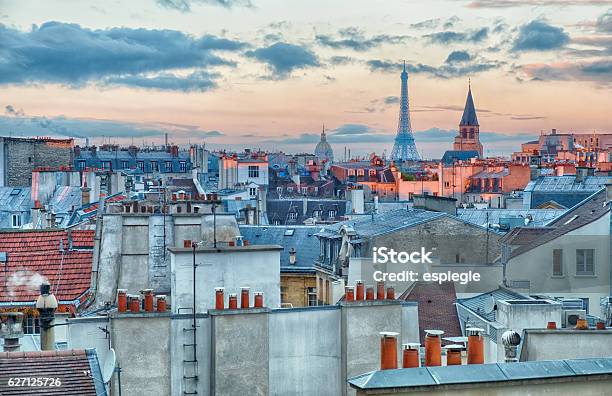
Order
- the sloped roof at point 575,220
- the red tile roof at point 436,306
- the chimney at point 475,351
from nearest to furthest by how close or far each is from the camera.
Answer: the chimney at point 475,351 → the red tile roof at point 436,306 → the sloped roof at point 575,220

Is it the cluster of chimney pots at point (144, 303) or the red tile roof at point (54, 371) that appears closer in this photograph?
the red tile roof at point (54, 371)

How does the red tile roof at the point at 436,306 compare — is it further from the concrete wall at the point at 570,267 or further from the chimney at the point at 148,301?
the chimney at the point at 148,301

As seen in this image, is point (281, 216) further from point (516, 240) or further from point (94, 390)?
point (94, 390)

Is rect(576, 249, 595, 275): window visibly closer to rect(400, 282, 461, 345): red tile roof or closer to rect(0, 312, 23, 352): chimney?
rect(400, 282, 461, 345): red tile roof

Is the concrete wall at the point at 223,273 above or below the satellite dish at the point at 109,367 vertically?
above

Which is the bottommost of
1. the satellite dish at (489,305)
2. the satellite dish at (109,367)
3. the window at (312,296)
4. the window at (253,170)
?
the window at (312,296)

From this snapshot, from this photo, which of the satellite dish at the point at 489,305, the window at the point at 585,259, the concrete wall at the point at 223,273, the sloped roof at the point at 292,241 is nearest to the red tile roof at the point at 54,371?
the concrete wall at the point at 223,273

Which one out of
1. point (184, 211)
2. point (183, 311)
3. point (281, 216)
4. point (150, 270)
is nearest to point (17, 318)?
point (183, 311)
